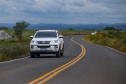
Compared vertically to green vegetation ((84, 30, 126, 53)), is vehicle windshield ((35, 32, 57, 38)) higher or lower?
higher

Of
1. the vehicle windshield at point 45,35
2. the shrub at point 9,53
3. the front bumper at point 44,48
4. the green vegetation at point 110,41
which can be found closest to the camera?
the shrub at point 9,53

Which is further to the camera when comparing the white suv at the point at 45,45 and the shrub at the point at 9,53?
the white suv at the point at 45,45

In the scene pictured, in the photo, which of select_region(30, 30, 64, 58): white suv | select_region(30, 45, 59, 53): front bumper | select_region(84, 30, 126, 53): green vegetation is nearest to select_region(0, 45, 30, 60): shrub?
select_region(30, 30, 64, 58): white suv

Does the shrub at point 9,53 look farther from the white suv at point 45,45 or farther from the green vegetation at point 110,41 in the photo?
the green vegetation at point 110,41

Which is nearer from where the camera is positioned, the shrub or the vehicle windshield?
the shrub

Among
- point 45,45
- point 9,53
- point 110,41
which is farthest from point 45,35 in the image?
point 110,41

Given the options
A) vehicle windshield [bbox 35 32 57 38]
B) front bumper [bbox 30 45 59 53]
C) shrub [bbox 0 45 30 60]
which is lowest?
shrub [bbox 0 45 30 60]

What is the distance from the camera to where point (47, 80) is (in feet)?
35.3

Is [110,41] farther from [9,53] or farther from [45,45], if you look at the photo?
[9,53]

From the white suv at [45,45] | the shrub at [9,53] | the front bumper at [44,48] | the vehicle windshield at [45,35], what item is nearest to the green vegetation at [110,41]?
the vehicle windshield at [45,35]

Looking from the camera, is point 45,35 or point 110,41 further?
point 110,41

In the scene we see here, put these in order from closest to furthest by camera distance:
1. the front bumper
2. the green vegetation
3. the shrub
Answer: the shrub → the front bumper → the green vegetation

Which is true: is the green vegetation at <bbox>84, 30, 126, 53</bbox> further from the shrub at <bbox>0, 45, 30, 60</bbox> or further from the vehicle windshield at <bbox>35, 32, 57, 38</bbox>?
the shrub at <bbox>0, 45, 30, 60</bbox>

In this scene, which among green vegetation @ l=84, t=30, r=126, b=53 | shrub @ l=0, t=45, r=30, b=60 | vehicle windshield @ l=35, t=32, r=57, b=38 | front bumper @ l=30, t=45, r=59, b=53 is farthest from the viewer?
green vegetation @ l=84, t=30, r=126, b=53
